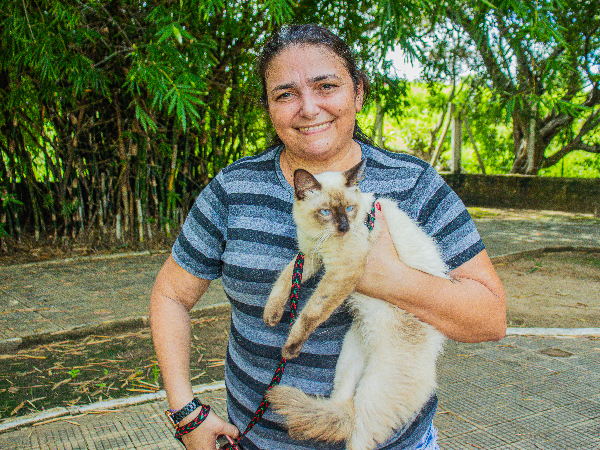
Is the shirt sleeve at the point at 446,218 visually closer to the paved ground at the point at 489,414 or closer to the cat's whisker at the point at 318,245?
the cat's whisker at the point at 318,245

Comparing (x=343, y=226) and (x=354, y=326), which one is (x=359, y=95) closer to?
(x=343, y=226)

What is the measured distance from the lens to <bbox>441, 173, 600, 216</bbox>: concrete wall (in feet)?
37.5

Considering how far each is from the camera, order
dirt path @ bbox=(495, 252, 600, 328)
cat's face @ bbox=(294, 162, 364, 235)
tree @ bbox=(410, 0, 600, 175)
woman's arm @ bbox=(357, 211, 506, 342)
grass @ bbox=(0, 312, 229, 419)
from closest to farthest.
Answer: woman's arm @ bbox=(357, 211, 506, 342)
cat's face @ bbox=(294, 162, 364, 235)
grass @ bbox=(0, 312, 229, 419)
dirt path @ bbox=(495, 252, 600, 328)
tree @ bbox=(410, 0, 600, 175)

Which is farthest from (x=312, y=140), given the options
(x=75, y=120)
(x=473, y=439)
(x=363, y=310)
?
(x=75, y=120)

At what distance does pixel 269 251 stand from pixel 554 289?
544 cm

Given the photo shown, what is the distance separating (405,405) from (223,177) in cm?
89

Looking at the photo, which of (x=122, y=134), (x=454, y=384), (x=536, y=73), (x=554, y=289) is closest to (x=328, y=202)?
(x=454, y=384)

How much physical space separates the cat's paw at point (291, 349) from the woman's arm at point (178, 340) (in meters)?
0.31

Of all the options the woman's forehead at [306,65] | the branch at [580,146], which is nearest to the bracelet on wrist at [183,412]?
the woman's forehead at [306,65]

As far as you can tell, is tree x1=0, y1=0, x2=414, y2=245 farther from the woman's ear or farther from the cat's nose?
the cat's nose

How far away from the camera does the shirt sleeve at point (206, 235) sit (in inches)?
61.5

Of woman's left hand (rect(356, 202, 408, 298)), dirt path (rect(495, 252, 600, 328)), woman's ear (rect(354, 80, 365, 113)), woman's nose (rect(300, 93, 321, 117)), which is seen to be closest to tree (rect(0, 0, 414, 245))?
dirt path (rect(495, 252, 600, 328))

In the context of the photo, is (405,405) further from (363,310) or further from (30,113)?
(30,113)

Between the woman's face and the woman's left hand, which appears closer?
the woman's left hand
